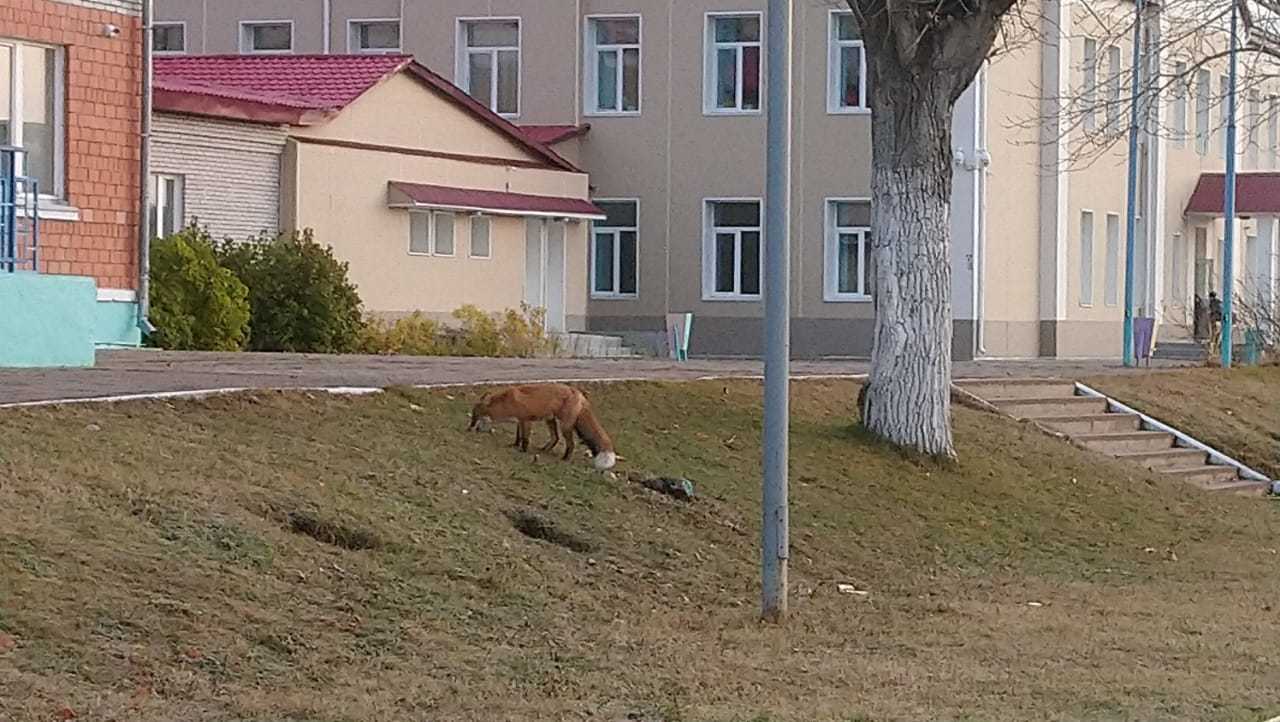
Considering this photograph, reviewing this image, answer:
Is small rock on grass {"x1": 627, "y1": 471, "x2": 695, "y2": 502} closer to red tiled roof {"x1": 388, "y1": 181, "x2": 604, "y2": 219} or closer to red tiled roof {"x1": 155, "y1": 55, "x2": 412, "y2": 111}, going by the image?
red tiled roof {"x1": 155, "y1": 55, "x2": 412, "y2": 111}

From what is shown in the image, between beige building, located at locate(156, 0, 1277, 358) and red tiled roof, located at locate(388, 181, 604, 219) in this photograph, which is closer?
red tiled roof, located at locate(388, 181, 604, 219)

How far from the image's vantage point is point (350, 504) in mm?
13289

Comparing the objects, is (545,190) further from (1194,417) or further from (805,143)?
(1194,417)

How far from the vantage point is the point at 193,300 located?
27328 millimetres

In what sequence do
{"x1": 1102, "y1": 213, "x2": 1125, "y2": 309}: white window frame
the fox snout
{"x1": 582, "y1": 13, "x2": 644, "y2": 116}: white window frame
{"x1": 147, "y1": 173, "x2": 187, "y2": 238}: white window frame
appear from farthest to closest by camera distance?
1. {"x1": 1102, "y1": 213, "x2": 1125, "y2": 309}: white window frame
2. {"x1": 582, "y1": 13, "x2": 644, "y2": 116}: white window frame
3. {"x1": 147, "y1": 173, "x2": 187, "y2": 238}: white window frame
4. the fox snout

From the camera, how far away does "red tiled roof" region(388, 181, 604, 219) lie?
3556 centimetres

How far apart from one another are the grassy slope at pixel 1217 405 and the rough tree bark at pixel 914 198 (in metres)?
8.10

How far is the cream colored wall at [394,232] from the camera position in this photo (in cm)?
3409

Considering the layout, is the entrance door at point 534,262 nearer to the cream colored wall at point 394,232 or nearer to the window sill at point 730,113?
the cream colored wall at point 394,232

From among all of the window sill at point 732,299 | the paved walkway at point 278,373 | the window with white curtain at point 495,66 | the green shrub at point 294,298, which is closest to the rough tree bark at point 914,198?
the paved walkway at point 278,373

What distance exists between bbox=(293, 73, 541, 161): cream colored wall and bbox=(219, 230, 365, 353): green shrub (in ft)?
13.3

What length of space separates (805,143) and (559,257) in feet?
15.9

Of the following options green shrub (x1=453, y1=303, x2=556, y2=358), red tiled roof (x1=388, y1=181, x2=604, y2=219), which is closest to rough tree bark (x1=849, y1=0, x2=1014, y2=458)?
green shrub (x1=453, y1=303, x2=556, y2=358)

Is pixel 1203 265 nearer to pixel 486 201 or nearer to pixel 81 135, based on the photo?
pixel 486 201
